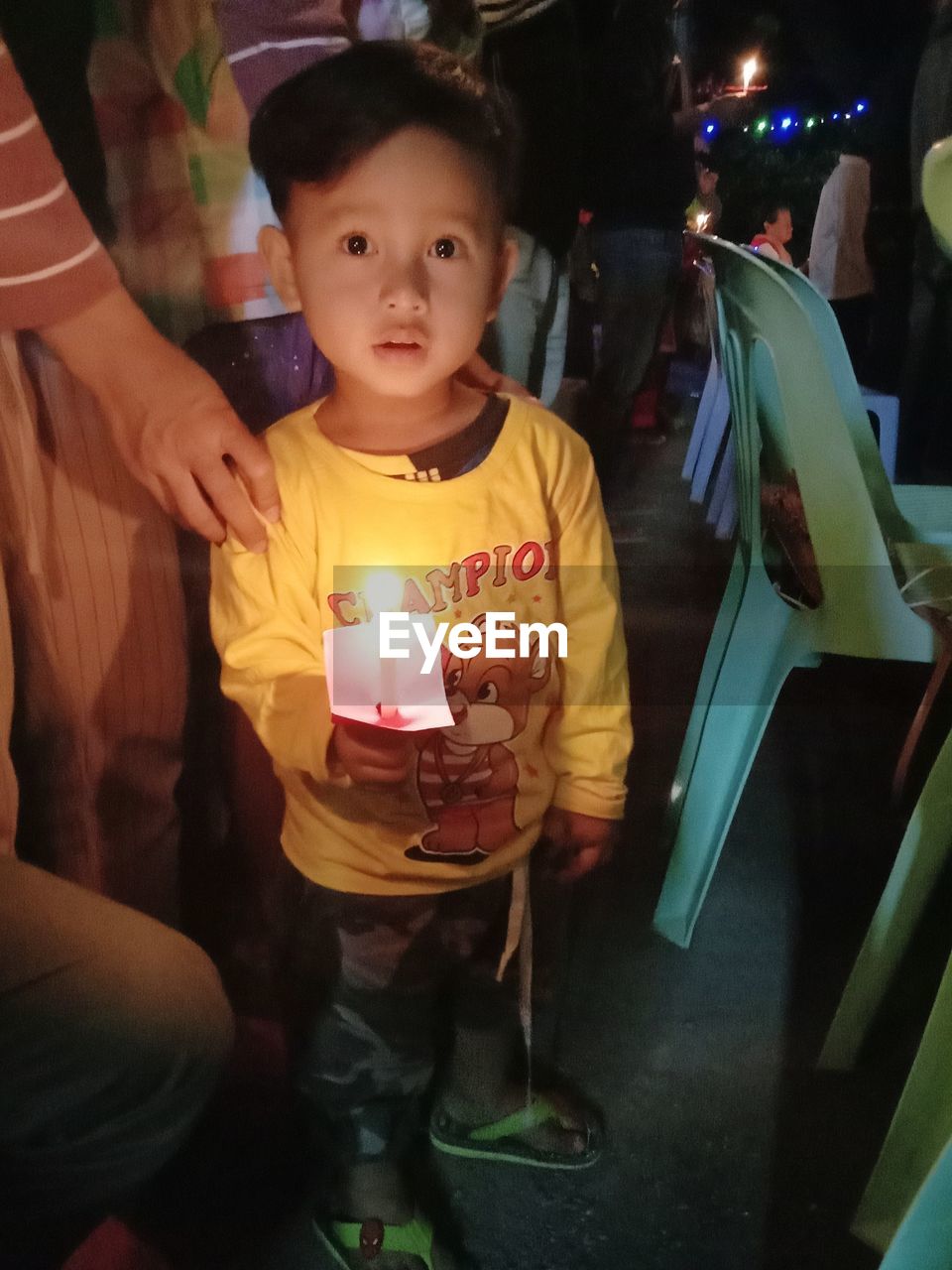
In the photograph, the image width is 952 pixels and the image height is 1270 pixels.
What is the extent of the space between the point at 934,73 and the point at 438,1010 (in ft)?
3.03

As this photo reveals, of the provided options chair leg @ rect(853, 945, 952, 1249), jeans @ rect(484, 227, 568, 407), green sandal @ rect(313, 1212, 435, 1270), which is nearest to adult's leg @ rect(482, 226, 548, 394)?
jeans @ rect(484, 227, 568, 407)

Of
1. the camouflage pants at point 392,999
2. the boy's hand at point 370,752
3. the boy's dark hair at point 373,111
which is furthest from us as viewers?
the camouflage pants at point 392,999

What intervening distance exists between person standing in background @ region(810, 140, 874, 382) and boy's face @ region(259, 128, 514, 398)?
0.80 feet

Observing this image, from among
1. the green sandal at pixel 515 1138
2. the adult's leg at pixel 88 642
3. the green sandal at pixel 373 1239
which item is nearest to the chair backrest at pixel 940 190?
the adult's leg at pixel 88 642

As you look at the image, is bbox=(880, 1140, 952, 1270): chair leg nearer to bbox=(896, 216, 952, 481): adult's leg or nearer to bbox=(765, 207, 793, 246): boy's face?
bbox=(896, 216, 952, 481): adult's leg

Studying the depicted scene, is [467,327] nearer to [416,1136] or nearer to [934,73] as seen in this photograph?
[934,73]

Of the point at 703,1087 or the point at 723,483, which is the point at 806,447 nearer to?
the point at 723,483

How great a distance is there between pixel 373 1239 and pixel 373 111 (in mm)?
1017

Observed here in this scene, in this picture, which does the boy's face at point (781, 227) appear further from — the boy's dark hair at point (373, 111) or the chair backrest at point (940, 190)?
the boy's dark hair at point (373, 111)

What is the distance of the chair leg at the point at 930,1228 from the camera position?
700mm

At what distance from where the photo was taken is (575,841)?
2.78 feet

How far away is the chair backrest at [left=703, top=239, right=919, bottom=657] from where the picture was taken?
2.39ft

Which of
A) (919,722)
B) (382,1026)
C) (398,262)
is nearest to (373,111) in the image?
(398,262)

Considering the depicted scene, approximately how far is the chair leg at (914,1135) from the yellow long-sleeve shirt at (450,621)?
15.0 inches
